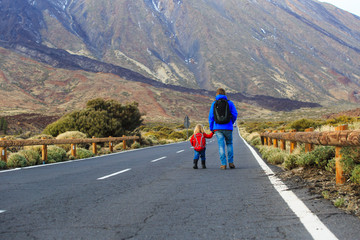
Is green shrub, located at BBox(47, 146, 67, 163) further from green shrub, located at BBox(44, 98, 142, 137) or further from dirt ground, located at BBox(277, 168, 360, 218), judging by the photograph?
dirt ground, located at BBox(277, 168, 360, 218)

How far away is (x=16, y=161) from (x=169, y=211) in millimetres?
9202

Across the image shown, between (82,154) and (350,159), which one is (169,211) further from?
(82,154)

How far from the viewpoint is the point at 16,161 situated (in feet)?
40.1

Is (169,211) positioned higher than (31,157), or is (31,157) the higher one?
(31,157)

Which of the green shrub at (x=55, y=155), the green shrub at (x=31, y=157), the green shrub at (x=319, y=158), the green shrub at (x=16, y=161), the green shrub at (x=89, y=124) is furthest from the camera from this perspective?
the green shrub at (x=89, y=124)

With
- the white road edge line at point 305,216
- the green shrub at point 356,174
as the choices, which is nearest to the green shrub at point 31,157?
the white road edge line at point 305,216

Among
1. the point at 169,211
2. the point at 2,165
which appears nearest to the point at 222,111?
the point at 169,211

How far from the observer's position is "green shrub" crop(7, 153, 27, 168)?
12.1 metres

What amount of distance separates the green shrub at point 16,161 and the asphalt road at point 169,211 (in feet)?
16.8

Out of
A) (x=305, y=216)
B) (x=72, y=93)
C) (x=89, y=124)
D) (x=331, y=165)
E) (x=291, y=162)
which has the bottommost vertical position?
(x=305, y=216)

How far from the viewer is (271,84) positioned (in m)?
200

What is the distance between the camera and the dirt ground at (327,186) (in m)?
4.71

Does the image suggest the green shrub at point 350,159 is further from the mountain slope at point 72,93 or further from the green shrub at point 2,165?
the mountain slope at point 72,93

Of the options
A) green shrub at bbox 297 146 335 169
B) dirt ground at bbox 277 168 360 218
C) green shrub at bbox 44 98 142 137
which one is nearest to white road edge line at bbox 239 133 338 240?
dirt ground at bbox 277 168 360 218
